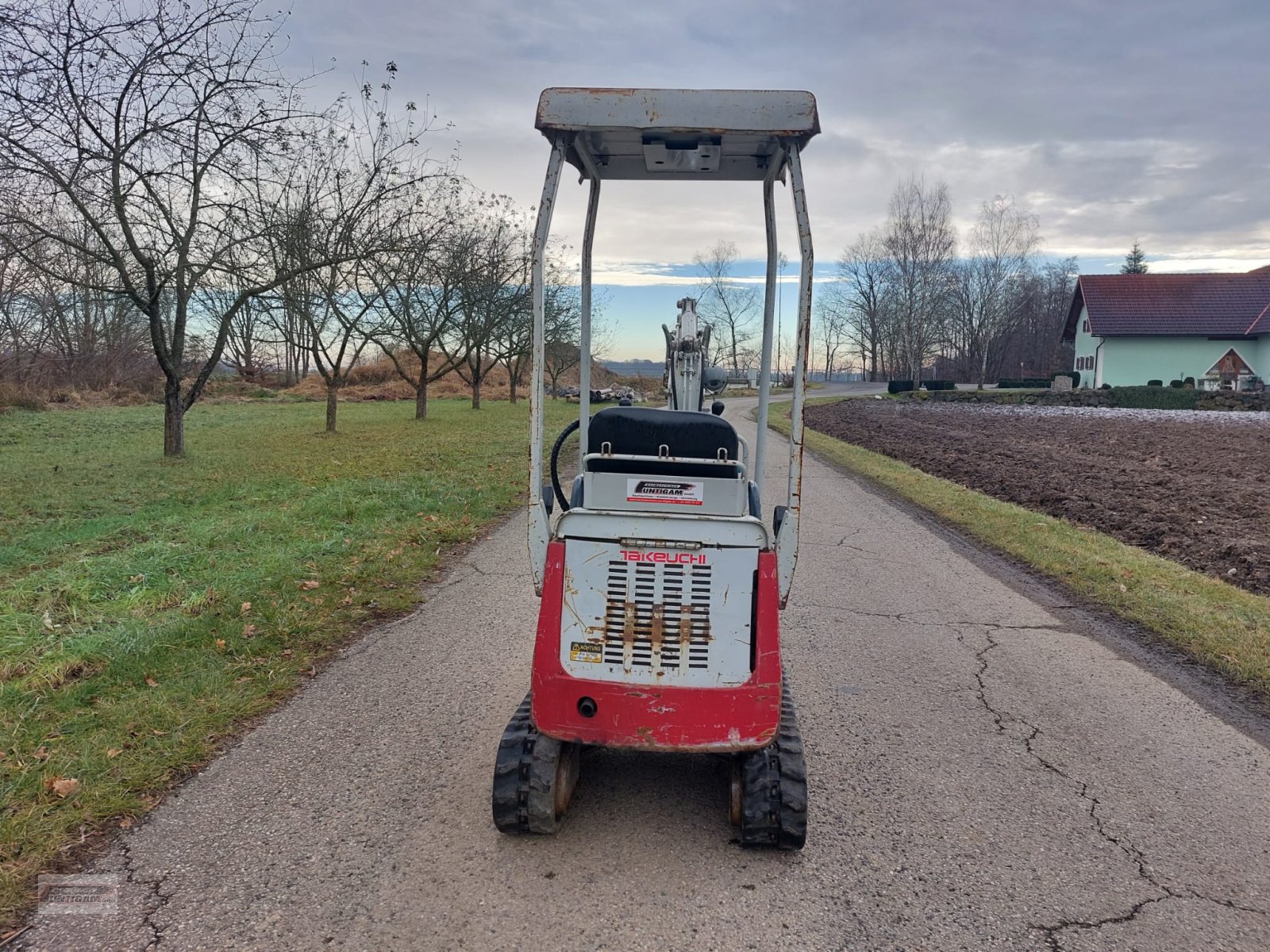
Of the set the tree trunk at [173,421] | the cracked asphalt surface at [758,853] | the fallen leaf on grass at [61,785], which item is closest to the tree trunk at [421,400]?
the tree trunk at [173,421]

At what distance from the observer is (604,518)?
291 centimetres

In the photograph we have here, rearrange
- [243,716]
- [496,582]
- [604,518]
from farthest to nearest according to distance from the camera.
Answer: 1. [496,582]
2. [243,716]
3. [604,518]

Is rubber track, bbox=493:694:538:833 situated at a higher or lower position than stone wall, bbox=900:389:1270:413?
lower

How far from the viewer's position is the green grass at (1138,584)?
4977 mm

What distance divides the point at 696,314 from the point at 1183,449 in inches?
651

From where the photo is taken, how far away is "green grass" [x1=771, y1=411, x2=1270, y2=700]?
16.3 feet

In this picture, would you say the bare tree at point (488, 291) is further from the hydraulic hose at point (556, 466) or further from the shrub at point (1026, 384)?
the shrub at point (1026, 384)

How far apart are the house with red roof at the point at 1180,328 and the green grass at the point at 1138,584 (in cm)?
4451

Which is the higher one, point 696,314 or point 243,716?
point 696,314

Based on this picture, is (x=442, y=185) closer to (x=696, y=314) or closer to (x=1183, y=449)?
(x=696, y=314)

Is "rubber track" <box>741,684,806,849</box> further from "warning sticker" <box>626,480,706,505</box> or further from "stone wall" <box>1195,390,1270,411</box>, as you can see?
"stone wall" <box>1195,390,1270,411</box>

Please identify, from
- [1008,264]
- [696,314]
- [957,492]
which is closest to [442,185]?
[957,492]

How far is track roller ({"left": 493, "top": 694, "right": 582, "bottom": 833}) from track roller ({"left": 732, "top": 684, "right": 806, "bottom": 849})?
26.1 inches

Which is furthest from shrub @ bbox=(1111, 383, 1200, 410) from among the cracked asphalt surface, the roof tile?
the cracked asphalt surface
